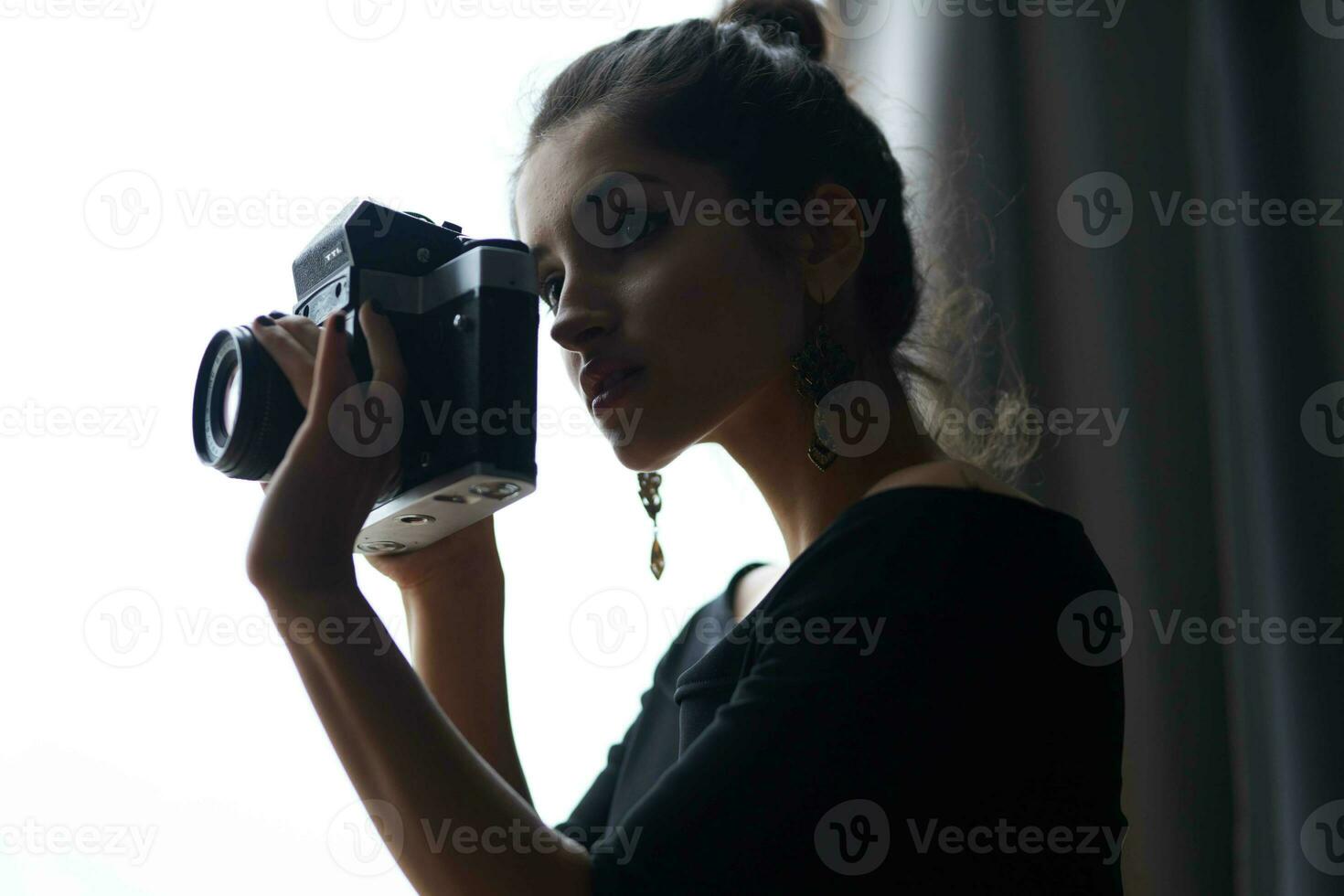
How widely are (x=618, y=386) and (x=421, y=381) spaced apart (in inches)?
5.7

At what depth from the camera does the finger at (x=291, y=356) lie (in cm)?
61

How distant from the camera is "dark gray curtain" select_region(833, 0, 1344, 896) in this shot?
0.99 metres

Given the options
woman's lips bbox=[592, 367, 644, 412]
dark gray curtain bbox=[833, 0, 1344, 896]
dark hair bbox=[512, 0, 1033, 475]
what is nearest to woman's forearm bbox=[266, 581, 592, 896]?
woman's lips bbox=[592, 367, 644, 412]

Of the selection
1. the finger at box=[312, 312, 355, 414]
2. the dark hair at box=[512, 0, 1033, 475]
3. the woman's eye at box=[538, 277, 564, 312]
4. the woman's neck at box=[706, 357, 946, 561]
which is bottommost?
the woman's neck at box=[706, 357, 946, 561]

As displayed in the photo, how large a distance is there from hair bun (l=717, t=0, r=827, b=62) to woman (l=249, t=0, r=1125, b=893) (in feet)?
0.18

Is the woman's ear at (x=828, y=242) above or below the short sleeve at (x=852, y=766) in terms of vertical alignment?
above

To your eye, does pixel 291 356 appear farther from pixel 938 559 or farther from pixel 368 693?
pixel 938 559

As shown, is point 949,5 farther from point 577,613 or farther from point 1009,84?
point 577,613

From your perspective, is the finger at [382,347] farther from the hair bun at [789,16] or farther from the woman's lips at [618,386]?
the hair bun at [789,16]

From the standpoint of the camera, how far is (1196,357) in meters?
1.10

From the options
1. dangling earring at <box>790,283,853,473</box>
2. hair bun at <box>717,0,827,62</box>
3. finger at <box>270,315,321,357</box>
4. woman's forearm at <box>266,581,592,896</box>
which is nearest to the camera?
woman's forearm at <box>266,581,592,896</box>

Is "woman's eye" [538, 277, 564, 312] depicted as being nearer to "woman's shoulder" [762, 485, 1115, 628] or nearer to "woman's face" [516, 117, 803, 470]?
"woman's face" [516, 117, 803, 470]

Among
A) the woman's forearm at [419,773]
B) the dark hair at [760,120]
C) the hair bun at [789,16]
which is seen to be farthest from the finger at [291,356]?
the hair bun at [789,16]

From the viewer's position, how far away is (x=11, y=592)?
77 centimetres
